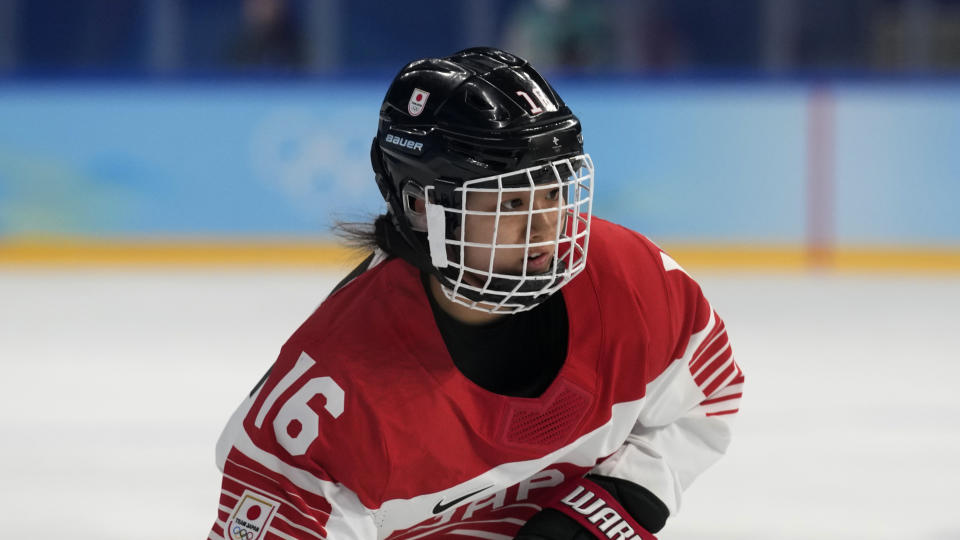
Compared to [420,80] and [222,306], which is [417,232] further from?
[222,306]

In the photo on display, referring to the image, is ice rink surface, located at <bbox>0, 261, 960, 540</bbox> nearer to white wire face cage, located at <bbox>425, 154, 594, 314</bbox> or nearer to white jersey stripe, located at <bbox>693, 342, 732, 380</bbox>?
white jersey stripe, located at <bbox>693, 342, 732, 380</bbox>

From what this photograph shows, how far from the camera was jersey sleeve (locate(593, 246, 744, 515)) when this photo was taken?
2086 mm

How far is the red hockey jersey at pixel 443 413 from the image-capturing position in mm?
1779

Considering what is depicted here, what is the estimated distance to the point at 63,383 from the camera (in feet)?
13.7

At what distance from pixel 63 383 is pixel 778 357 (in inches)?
96.1

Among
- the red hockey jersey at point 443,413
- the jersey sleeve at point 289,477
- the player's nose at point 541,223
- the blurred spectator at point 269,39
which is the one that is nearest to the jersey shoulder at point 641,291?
the red hockey jersey at point 443,413

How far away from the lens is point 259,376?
4188 millimetres

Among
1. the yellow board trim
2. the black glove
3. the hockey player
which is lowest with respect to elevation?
the yellow board trim

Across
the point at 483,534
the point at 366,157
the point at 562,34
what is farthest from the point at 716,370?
the point at 562,34

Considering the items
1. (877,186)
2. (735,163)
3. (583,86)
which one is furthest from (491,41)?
(877,186)

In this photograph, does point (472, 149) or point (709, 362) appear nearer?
point (472, 149)

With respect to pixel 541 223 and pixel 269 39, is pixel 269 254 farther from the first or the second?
pixel 541 223

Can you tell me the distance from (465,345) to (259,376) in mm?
2390

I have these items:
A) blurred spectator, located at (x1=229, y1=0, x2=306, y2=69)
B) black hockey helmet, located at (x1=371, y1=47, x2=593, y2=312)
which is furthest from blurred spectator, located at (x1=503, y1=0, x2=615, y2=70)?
black hockey helmet, located at (x1=371, y1=47, x2=593, y2=312)
